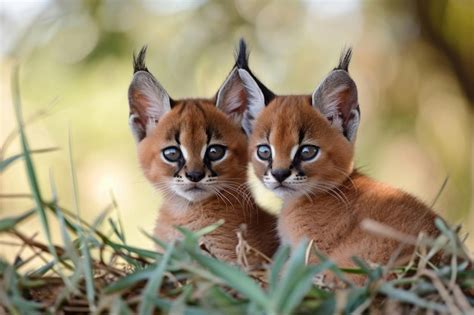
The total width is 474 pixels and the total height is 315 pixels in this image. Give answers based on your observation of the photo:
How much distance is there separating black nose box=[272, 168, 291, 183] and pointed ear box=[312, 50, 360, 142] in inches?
14.1

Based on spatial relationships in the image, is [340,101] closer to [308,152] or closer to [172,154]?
[308,152]

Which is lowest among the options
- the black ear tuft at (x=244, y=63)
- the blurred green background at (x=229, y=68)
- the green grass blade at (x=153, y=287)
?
the blurred green background at (x=229, y=68)

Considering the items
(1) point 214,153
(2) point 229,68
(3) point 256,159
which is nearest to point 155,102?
(1) point 214,153

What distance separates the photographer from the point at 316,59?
5629 millimetres

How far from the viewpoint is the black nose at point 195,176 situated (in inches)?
121

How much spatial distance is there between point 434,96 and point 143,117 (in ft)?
8.96

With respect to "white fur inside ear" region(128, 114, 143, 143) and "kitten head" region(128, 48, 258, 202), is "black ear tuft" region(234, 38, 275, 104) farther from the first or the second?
"white fur inside ear" region(128, 114, 143, 143)

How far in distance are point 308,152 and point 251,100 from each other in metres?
→ 0.36

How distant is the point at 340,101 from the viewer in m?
3.23

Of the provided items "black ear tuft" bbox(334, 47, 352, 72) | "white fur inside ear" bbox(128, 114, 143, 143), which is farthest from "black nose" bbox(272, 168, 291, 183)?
"white fur inside ear" bbox(128, 114, 143, 143)

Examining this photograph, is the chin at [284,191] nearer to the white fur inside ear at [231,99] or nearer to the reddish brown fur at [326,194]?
the reddish brown fur at [326,194]

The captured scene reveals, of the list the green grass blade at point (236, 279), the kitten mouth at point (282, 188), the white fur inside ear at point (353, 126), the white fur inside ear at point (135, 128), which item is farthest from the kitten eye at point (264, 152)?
the green grass blade at point (236, 279)

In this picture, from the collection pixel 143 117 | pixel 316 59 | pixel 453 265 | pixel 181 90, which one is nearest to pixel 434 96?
pixel 316 59

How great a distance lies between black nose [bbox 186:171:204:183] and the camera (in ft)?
10.1
